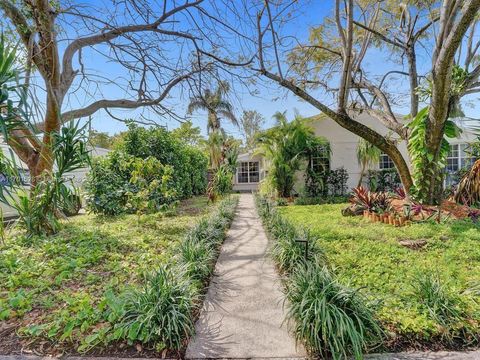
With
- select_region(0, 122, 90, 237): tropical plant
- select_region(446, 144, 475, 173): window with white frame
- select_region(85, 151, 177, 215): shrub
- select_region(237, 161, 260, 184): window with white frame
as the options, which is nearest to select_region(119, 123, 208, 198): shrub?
select_region(85, 151, 177, 215): shrub

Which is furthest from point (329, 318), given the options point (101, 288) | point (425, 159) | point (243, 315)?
point (425, 159)

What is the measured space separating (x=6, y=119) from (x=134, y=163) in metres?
4.35

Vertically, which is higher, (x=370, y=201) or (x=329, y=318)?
(x=370, y=201)

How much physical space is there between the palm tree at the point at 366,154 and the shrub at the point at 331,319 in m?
10.8

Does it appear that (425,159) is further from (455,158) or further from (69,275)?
(455,158)

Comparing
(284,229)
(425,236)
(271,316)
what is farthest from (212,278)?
(425,236)

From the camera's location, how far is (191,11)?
20.2ft

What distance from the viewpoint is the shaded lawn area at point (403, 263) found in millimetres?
2604

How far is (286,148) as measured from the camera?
39.6 ft

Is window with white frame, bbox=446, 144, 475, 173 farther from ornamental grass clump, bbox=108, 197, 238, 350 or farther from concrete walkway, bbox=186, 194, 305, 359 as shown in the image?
ornamental grass clump, bbox=108, 197, 238, 350

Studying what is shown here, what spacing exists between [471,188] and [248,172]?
1579 cm

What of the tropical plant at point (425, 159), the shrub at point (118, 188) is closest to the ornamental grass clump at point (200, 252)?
the shrub at point (118, 188)

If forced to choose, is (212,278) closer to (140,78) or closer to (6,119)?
(6,119)

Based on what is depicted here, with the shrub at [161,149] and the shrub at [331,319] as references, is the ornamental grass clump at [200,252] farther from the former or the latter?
the shrub at [161,149]
